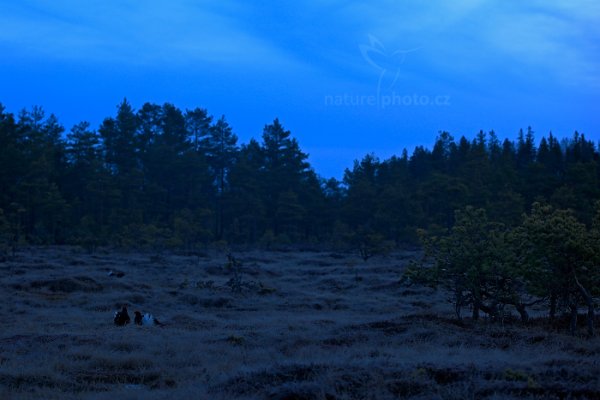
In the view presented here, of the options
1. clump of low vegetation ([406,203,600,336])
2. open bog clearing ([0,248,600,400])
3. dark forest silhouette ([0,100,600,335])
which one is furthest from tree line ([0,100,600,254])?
clump of low vegetation ([406,203,600,336])

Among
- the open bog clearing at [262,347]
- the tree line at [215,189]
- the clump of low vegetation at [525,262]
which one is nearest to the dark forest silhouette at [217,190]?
the tree line at [215,189]

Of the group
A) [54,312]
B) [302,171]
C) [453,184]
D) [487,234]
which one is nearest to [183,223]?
[302,171]

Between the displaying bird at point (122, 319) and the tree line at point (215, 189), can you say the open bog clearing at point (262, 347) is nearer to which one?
the displaying bird at point (122, 319)

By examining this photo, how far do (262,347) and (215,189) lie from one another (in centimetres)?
5813

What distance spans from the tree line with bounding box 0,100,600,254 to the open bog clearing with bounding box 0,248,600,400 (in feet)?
71.2

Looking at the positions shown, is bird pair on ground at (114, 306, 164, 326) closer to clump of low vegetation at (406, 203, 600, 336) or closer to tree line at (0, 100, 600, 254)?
clump of low vegetation at (406, 203, 600, 336)

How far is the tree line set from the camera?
49062 millimetres

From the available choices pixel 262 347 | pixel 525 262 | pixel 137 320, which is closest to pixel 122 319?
pixel 137 320

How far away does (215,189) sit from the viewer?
232ft

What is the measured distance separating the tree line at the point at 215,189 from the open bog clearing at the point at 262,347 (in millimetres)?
21688

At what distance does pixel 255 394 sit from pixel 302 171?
192 ft

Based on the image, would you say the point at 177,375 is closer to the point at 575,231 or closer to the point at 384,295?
the point at 575,231

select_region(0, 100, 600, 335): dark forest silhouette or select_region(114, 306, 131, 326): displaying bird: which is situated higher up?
select_region(0, 100, 600, 335): dark forest silhouette

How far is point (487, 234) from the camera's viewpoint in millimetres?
17172
